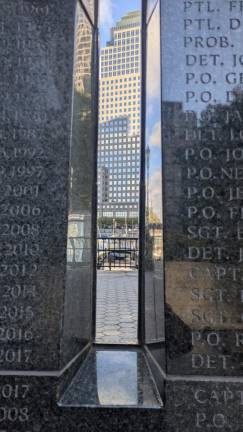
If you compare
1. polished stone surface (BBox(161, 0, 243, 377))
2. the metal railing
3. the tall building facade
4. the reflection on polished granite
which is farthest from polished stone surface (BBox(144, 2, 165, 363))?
the metal railing

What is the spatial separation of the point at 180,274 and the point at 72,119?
1.51m

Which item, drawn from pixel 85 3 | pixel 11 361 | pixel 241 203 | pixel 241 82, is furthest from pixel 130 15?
pixel 11 361

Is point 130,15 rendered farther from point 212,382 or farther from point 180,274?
point 212,382

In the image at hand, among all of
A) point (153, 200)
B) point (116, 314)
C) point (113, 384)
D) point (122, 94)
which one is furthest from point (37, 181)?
point (116, 314)

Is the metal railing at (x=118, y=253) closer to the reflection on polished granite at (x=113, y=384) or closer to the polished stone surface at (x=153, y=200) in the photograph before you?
the polished stone surface at (x=153, y=200)

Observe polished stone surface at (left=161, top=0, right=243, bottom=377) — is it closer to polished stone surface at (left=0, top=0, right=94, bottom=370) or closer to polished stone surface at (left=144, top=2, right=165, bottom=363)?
polished stone surface at (left=144, top=2, right=165, bottom=363)

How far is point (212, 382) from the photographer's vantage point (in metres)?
2.56

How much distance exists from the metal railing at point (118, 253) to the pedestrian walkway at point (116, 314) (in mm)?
4307

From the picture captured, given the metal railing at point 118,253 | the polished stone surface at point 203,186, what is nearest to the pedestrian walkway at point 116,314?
the polished stone surface at point 203,186

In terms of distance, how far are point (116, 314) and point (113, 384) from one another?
10.6 ft

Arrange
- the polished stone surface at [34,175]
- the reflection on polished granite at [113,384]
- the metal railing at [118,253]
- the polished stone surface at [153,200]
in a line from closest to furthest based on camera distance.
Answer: the reflection on polished granite at [113,384]
the polished stone surface at [34,175]
the polished stone surface at [153,200]
the metal railing at [118,253]

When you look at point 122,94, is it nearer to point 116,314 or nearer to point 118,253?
point 116,314

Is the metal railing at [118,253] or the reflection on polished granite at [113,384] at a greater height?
the metal railing at [118,253]

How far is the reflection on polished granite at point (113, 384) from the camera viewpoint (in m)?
2.62
